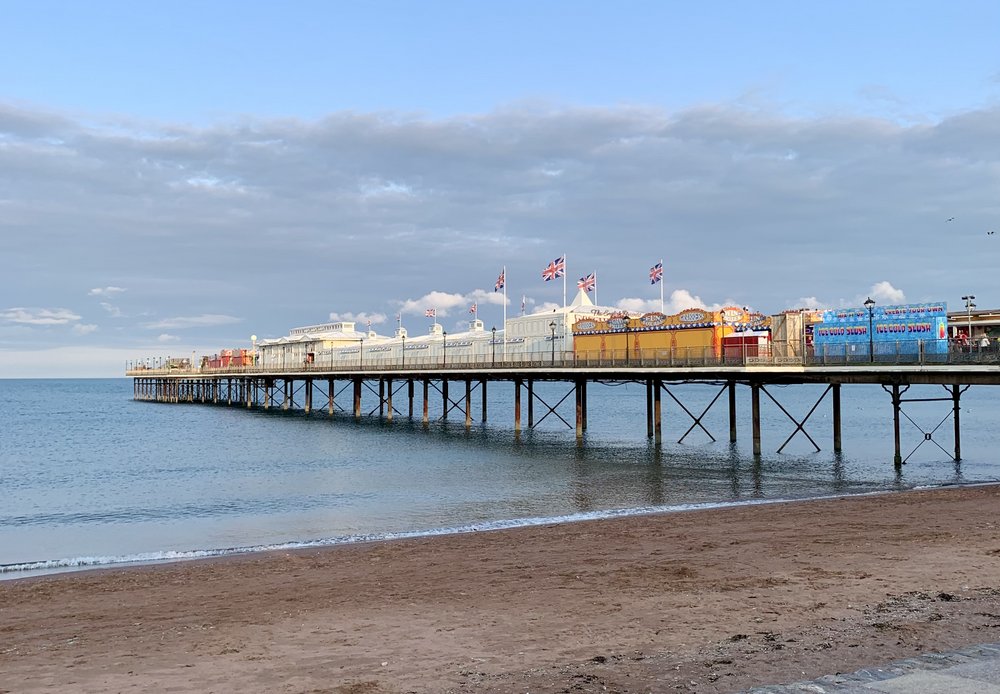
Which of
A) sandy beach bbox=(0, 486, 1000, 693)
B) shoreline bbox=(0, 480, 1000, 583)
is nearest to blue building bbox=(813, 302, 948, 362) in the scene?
shoreline bbox=(0, 480, 1000, 583)

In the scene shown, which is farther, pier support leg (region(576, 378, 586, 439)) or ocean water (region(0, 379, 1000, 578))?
pier support leg (region(576, 378, 586, 439))

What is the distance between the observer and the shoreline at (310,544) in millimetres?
16344

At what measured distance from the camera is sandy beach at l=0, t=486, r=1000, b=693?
859cm

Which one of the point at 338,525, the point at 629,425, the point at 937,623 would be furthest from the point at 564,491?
the point at 629,425

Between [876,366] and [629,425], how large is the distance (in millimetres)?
31851

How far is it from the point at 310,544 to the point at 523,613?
28.7 feet

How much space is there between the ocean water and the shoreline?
0.08 m

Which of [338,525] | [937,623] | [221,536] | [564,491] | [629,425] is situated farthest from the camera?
[629,425]

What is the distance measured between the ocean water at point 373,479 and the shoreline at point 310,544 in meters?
0.08

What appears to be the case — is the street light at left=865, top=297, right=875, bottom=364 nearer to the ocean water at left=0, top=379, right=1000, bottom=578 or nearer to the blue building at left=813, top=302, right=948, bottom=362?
the blue building at left=813, top=302, right=948, bottom=362

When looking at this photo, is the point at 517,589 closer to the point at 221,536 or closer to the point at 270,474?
the point at 221,536

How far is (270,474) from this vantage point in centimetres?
3319

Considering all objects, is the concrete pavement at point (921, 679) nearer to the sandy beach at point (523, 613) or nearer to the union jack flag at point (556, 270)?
the sandy beach at point (523, 613)

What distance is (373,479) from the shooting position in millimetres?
31266
